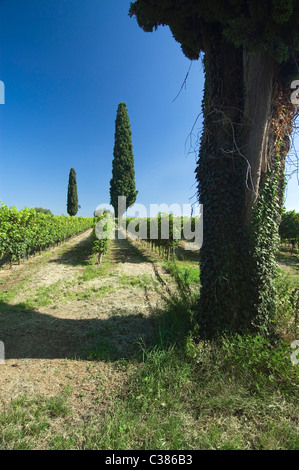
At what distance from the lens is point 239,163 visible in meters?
2.85

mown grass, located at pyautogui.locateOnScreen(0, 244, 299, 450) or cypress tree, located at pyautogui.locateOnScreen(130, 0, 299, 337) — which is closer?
mown grass, located at pyautogui.locateOnScreen(0, 244, 299, 450)

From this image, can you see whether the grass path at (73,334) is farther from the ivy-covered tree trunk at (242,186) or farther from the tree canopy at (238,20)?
the tree canopy at (238,20)

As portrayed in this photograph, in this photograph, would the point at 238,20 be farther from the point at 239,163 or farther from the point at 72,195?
the point at 72,195

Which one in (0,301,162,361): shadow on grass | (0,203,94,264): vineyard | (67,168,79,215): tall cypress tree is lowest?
(0,301,162,361): shadow on grass

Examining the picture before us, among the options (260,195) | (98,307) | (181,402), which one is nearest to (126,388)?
(181,402)

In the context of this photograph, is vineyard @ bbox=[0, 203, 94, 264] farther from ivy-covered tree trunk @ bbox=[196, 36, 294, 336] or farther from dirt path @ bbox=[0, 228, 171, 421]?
ivy-covered tree trunk @ bbox=[196, 36, 294, 336]

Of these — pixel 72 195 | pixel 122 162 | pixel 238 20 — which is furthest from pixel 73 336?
pixel 72 195

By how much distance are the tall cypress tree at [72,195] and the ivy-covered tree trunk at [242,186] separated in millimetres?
51506

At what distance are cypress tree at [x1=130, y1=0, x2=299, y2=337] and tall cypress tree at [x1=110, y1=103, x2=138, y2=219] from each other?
27.4 meters

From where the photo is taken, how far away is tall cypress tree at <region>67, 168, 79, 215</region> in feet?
163

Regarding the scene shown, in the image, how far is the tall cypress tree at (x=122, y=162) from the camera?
96.6ft

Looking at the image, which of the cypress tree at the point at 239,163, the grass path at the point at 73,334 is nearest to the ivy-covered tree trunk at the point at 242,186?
the cypress tree at the point at 239,163

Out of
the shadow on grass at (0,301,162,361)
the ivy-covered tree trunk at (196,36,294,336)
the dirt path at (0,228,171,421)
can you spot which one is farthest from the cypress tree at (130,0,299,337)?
the dirt path at (0,228,171,421)
